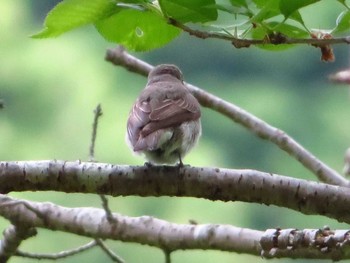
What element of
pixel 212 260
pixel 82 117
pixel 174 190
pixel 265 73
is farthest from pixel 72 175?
pixel 265 73

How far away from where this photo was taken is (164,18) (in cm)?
98

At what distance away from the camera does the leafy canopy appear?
3.05 ft

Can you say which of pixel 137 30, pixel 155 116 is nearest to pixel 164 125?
pixel 155 116

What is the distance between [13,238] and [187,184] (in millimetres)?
583

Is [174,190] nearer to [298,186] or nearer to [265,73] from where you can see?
[298,186]

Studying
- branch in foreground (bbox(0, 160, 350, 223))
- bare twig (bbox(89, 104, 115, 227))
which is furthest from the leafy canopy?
bare twig (bbox(89, 104, 115, 227))

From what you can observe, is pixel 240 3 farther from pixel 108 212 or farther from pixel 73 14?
pixel 108 212

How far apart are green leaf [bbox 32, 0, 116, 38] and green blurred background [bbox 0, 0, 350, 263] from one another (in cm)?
315

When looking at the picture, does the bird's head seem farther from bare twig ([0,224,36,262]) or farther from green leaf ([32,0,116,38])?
green leaf ([32,0,116,38])

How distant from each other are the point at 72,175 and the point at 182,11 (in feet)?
1.23

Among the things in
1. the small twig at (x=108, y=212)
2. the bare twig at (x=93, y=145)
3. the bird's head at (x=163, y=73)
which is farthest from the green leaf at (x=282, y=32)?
the bird's head at (x=163, y=73)

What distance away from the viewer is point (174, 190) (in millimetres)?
1282

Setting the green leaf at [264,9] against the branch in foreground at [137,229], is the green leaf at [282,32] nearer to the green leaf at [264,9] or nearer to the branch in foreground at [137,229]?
the green leaf at [264,9]

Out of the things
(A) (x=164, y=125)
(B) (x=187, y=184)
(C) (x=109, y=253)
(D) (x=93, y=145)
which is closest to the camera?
(B) (x=187, y=184)
